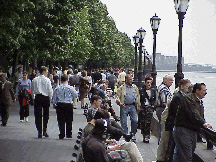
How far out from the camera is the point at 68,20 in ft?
90.7

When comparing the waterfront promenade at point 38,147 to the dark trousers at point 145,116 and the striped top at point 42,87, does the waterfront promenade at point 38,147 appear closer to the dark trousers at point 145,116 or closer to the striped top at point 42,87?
the dark trousers at point 145,116

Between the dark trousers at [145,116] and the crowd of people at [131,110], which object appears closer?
the crowd of people at [131,110]

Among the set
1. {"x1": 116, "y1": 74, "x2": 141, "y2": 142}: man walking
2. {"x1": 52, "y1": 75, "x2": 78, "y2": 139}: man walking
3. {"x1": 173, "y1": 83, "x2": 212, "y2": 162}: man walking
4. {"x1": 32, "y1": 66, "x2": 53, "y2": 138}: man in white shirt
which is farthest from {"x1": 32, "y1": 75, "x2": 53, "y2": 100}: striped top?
{"x1": 173, "y1": 83, "x2": 212, "y2": 162}: man walking

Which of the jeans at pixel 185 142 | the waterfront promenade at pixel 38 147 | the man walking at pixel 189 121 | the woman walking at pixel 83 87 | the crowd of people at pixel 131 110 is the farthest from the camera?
the woman walking at pixel 83 87

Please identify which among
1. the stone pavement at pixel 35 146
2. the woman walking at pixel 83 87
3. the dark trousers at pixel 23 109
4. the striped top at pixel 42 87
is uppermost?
the striped top at pixel 42 87

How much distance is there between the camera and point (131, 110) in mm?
13844

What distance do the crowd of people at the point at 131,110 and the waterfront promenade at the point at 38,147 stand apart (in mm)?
438

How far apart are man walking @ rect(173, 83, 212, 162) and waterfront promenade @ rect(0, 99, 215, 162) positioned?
1397 millimetres

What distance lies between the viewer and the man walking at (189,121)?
8688mm

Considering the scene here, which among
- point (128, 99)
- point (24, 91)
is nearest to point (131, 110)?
point (128, 99)

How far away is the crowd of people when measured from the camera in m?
8.35

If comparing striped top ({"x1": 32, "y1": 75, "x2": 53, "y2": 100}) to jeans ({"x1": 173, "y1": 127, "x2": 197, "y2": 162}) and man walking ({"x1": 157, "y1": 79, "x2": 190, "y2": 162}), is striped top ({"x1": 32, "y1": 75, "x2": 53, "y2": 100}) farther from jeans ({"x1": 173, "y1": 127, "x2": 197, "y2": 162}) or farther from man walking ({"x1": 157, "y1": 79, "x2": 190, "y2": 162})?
jeans ({"x1": 173, "y1": 127, "x2": 197, "y2": 162})

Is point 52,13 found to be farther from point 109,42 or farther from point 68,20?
point 109,42

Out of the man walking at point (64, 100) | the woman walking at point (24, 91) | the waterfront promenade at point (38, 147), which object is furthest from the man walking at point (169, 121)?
the woman walking at point (24, 91)
